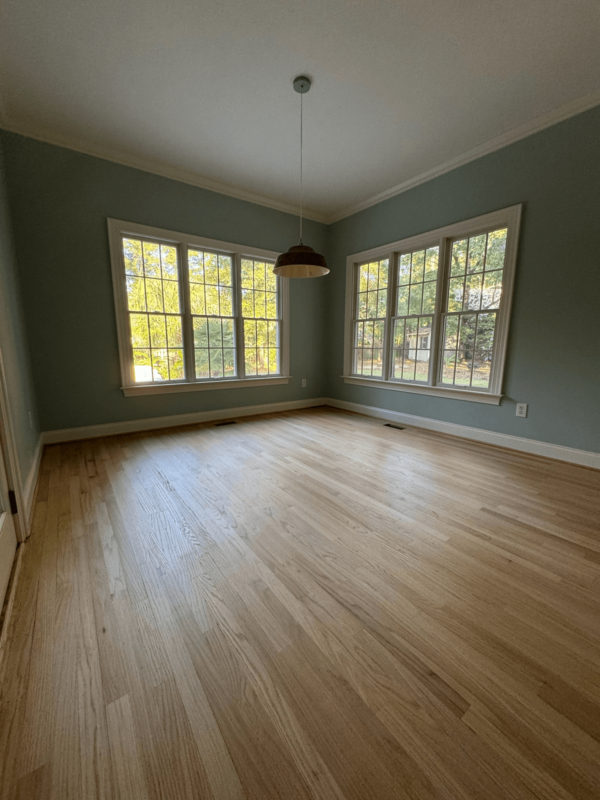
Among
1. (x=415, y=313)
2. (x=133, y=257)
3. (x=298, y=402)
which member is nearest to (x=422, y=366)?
(x=415, y=313)

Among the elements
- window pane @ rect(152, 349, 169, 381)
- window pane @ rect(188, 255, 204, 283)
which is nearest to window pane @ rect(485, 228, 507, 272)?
window pane @ rect(188, 255, 204, 283)

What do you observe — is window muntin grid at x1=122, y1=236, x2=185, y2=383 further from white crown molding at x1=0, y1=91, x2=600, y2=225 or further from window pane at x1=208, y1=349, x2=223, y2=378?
white crown molding at x1=0, y1=91, x2=600, y2=225

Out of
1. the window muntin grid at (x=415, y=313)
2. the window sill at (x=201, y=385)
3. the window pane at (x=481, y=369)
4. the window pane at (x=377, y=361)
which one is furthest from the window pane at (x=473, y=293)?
the window sill at (x=201, y=385)

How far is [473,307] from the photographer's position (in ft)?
11.7

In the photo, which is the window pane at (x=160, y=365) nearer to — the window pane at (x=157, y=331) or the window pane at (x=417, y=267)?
the window pane at (x=157, y=331)

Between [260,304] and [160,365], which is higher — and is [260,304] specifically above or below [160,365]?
above

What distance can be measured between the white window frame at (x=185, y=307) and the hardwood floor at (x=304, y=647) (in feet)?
6.04

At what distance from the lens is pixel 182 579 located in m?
1.48

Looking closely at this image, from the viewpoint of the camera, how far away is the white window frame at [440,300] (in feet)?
10.5

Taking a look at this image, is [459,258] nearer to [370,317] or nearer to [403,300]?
[403,300]

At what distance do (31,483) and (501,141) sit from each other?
5.17 metres

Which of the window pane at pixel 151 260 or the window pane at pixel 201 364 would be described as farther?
the window pane at pixel 201 364

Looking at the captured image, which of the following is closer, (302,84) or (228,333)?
(302,84)

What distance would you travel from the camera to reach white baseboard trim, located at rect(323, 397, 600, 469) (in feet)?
9.47
